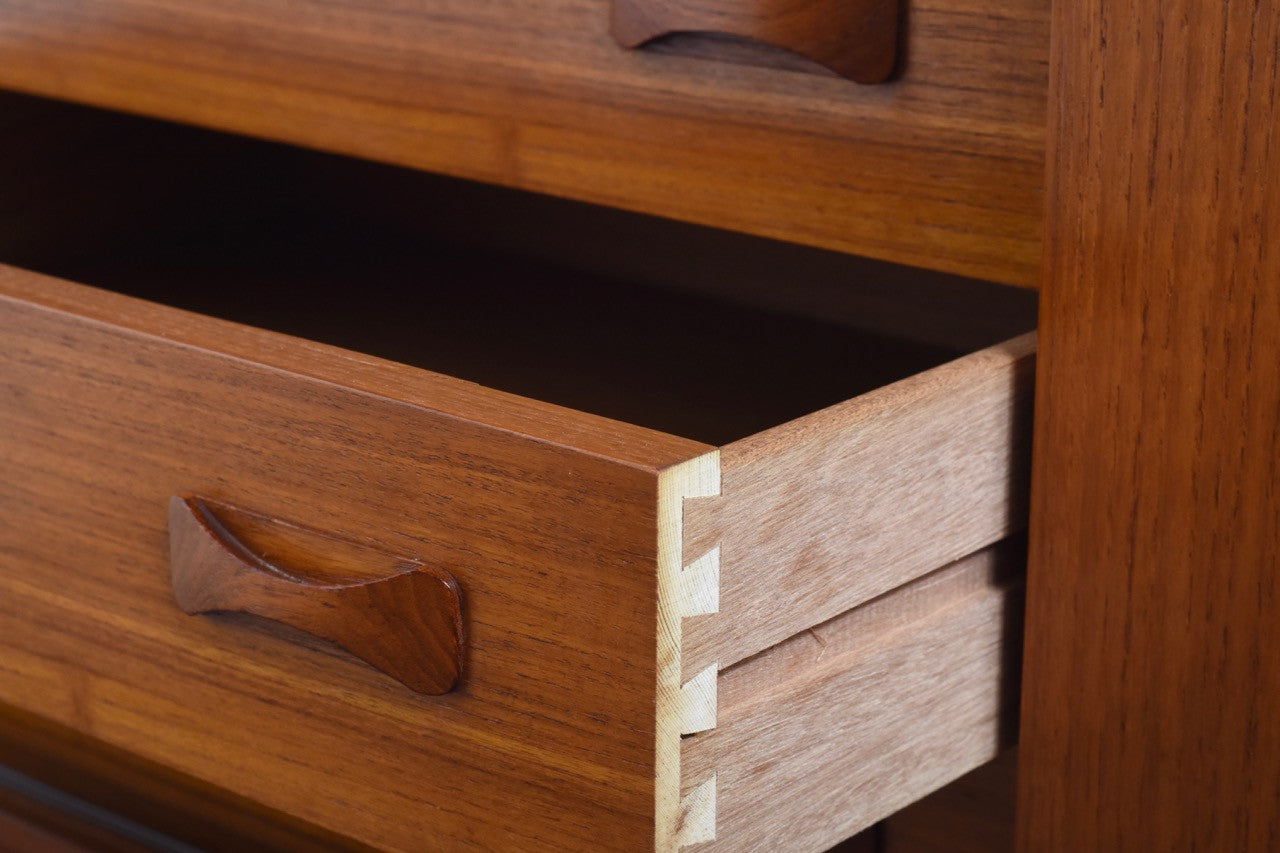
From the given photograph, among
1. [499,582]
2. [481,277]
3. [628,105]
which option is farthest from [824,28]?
[481,277]

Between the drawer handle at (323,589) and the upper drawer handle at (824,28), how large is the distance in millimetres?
206

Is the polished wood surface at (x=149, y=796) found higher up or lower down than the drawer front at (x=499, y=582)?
lower down

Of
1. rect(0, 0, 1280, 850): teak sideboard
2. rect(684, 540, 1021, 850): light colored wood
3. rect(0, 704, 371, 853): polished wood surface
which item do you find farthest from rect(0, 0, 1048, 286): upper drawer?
rect(0, 704, 371, 853): polished wood surface

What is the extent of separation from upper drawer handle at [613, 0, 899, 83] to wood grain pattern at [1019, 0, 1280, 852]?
6 cm

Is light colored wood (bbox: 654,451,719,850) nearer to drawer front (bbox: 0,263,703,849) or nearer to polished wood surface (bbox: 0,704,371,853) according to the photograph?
drawer front (bbox: 0,263,703,849)

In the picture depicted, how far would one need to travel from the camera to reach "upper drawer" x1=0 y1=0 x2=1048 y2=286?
1.64 feet

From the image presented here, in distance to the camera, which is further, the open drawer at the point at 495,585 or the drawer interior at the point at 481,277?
the drawer interior at the point at 481,277

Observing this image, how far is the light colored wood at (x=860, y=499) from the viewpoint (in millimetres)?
414

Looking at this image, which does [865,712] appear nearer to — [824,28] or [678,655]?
[678,655]

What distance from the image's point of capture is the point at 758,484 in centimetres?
42

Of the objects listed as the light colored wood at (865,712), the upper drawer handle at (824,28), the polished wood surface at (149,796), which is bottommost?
the polished wood surface at (149,796)

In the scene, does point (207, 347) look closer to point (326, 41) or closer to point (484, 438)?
point (484, 438)

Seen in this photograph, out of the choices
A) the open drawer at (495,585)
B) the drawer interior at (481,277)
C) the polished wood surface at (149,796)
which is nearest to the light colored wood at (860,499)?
the open drawer at (495,585)

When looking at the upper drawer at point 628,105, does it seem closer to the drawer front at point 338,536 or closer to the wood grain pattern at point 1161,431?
the wood grain pattern at point 1161,431
